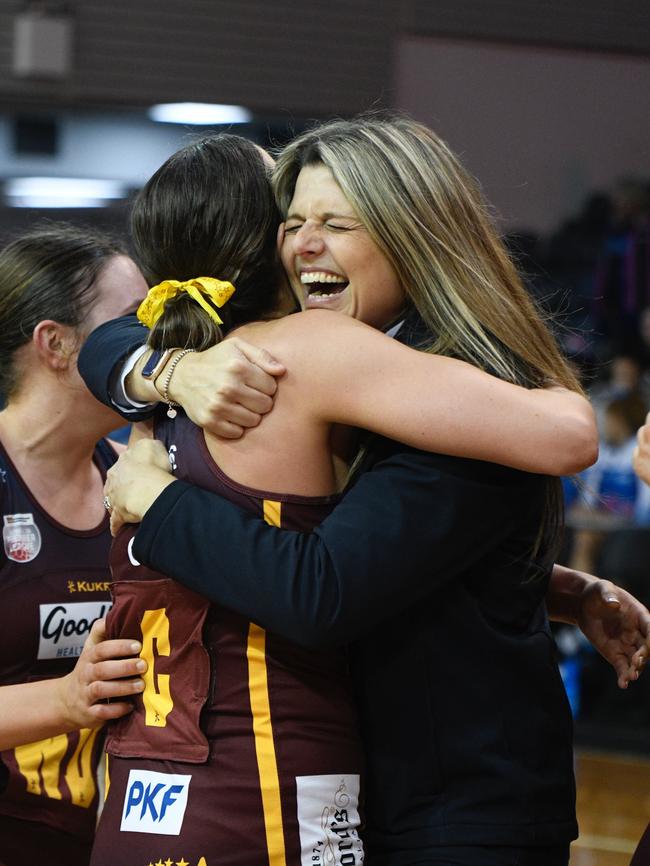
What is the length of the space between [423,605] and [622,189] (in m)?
6.41

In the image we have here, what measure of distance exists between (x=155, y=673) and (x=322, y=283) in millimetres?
579

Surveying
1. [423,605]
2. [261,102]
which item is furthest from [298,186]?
[261,102]

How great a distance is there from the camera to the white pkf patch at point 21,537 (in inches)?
82.3

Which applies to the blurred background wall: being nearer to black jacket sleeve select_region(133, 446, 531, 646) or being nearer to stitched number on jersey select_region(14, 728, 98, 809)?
stitched number on jersey select_region(14, 728, 98, 809)

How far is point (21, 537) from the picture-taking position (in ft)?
6.91

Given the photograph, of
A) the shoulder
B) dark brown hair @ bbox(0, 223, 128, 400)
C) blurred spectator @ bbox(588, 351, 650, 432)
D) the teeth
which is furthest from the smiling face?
blurred spectator @ bbox(588, 351, 650, 432)

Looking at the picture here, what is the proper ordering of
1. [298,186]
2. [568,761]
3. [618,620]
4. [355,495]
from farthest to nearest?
[618,620] < [298,186] < [568,761] < [355,495]

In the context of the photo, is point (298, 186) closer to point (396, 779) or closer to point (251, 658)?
point (251, 658)

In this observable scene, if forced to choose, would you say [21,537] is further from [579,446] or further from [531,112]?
[531,112]

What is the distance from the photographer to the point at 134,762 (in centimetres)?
146

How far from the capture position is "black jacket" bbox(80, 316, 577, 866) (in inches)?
53.6

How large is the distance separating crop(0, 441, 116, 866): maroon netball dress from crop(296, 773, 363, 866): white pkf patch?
0.80 metres

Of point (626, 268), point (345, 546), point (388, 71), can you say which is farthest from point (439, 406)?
point (626, 268)

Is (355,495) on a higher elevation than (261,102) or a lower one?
lower
